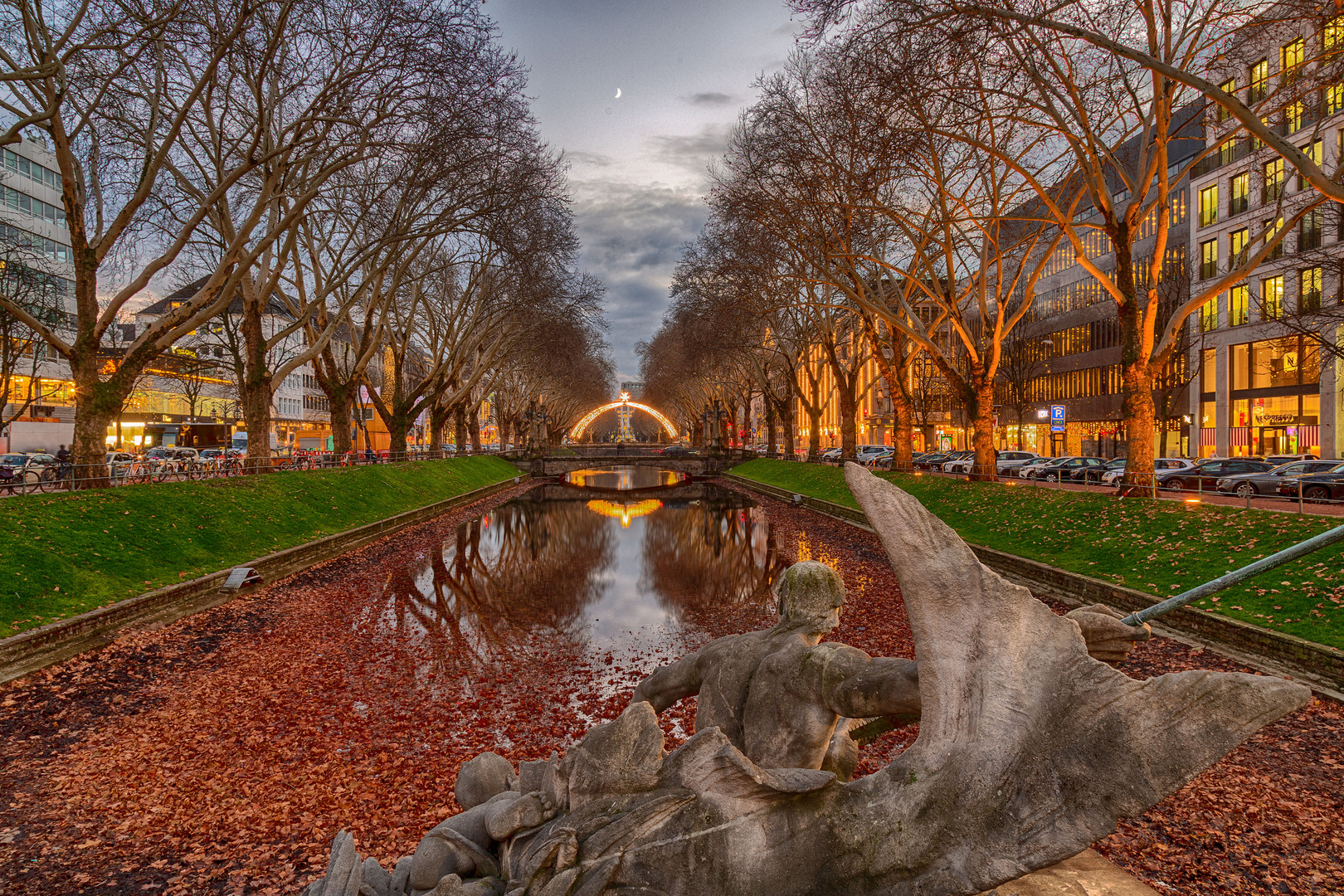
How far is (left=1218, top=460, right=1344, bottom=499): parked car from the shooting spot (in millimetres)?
24047

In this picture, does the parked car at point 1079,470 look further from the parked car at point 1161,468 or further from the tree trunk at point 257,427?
the tree trunk at point 257,427

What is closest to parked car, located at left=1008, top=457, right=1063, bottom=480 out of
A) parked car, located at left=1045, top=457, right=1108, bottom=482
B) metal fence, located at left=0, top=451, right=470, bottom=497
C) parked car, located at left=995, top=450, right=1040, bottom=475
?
parked car, located at left=995, top=450, right=1040, bottom=475

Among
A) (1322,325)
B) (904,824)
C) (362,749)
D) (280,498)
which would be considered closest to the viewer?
(904,824)

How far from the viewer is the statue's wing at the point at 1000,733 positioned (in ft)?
6.53

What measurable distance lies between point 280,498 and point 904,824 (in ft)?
73.1

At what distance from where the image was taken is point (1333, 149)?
108ft

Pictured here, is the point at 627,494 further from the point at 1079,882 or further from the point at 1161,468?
the point at 1079,882

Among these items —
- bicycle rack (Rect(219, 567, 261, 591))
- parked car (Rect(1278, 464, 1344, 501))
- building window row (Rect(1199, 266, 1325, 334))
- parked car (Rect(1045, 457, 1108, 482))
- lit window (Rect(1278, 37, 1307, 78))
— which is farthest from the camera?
building window row (Rect(1199, 266, 1325, 334))

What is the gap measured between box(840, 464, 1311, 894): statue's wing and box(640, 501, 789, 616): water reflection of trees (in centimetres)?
1068

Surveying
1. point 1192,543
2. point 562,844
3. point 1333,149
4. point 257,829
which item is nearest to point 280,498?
point 257,829

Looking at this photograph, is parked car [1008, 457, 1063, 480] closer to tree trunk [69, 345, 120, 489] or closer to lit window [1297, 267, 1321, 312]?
lit window [1297, 267, 1321, 312]

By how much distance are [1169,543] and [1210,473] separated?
18.8 metres

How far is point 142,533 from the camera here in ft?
46.5

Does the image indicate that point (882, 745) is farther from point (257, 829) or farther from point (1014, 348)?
point (1014, 348)
